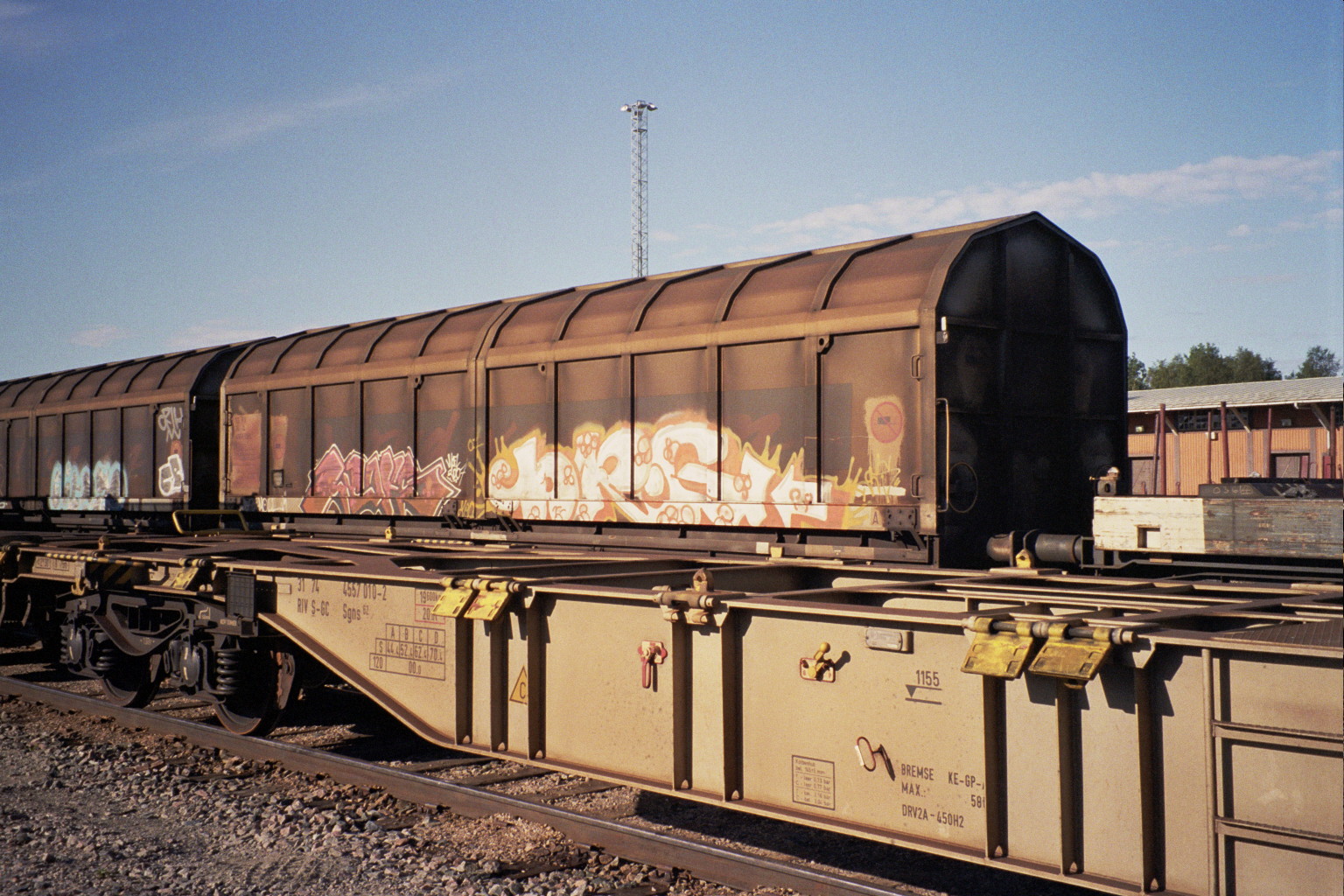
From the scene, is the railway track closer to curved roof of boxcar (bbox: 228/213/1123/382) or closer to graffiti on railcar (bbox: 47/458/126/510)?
curved roof of boxcar (bbox: 228/213/1123/382)

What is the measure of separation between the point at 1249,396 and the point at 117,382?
33878 mm

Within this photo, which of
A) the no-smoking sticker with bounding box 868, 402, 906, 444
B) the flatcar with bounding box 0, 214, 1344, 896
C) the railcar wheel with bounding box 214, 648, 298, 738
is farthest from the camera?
the railcar wheel with bounding box 214, 648, 298, 738

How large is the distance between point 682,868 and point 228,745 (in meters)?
4.95

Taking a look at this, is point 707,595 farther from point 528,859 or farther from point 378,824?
point 378,824

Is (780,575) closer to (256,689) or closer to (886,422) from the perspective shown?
(886,422)

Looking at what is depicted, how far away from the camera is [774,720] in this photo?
5.42 metres

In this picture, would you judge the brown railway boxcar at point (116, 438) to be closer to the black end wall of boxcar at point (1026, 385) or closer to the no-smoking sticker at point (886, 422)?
the no-smoking sticker at point (886, 422)

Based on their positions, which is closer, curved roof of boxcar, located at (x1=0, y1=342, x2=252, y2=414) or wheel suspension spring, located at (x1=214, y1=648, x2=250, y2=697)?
wheel suspension spring, located at (x1=214, y1=648, x2=250, y2=697)

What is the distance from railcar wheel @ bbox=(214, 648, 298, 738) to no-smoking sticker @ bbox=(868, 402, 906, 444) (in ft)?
17.2

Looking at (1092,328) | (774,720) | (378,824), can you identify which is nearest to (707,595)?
(774,720)

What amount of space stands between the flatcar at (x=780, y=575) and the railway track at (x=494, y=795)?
0.33 metres

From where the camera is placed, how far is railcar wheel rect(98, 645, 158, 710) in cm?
1058

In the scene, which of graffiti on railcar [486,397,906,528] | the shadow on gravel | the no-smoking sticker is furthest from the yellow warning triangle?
the no-smoking sticker

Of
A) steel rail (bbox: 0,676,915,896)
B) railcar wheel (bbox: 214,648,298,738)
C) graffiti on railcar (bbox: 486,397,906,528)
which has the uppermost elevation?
graffiti on railcar (bbox: 486,397,906,528)
